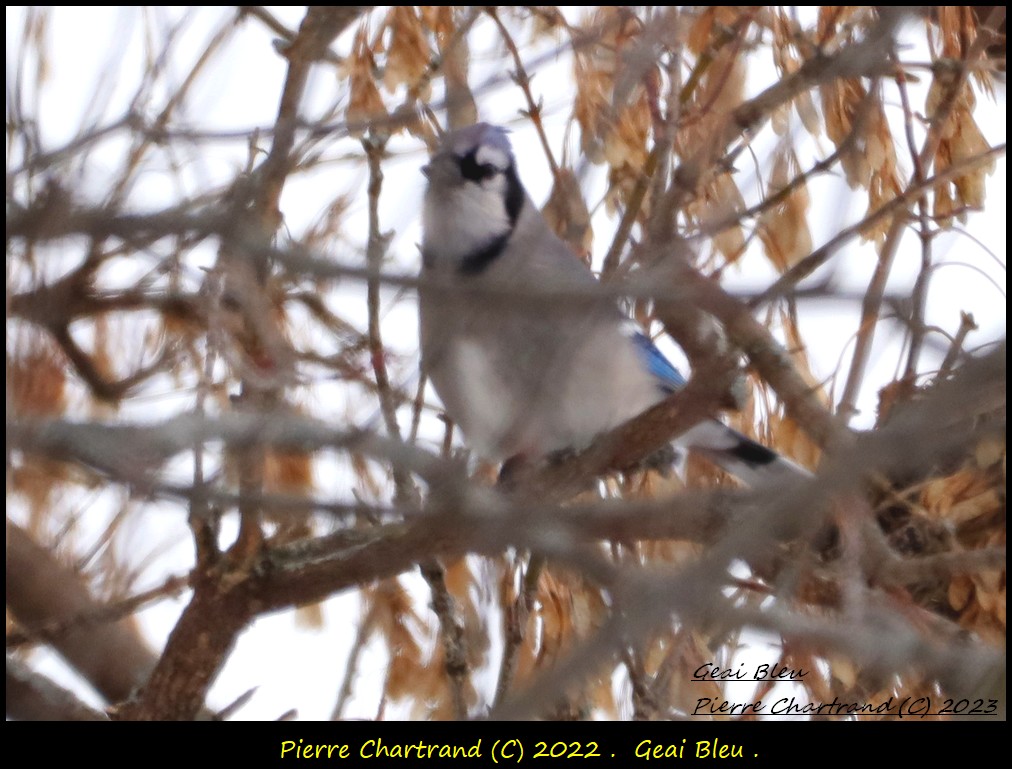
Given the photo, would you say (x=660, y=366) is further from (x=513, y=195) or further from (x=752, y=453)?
(x=513, y=195)

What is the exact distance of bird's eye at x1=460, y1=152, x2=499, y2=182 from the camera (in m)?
2.13

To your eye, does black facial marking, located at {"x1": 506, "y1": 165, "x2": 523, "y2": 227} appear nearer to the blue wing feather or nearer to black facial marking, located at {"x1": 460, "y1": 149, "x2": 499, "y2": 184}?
black facial marking, located at {"x1": 460, "y1": 149, "x2": 499, "y2": 184}

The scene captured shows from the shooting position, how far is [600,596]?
68.0 inches

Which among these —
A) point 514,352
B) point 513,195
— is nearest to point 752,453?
point 514,352

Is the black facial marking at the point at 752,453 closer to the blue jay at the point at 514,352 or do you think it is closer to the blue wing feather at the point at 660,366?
the blue jay at the point at 514,352

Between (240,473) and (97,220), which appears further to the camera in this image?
(240,473)

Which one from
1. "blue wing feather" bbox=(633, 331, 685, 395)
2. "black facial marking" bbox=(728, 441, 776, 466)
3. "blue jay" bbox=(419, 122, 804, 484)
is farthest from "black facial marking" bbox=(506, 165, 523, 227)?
A: "black facial marking" bbox=(728, 441, 776, 466)

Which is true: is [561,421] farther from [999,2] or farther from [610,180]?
[999,2]

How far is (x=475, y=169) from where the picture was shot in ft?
7.13
